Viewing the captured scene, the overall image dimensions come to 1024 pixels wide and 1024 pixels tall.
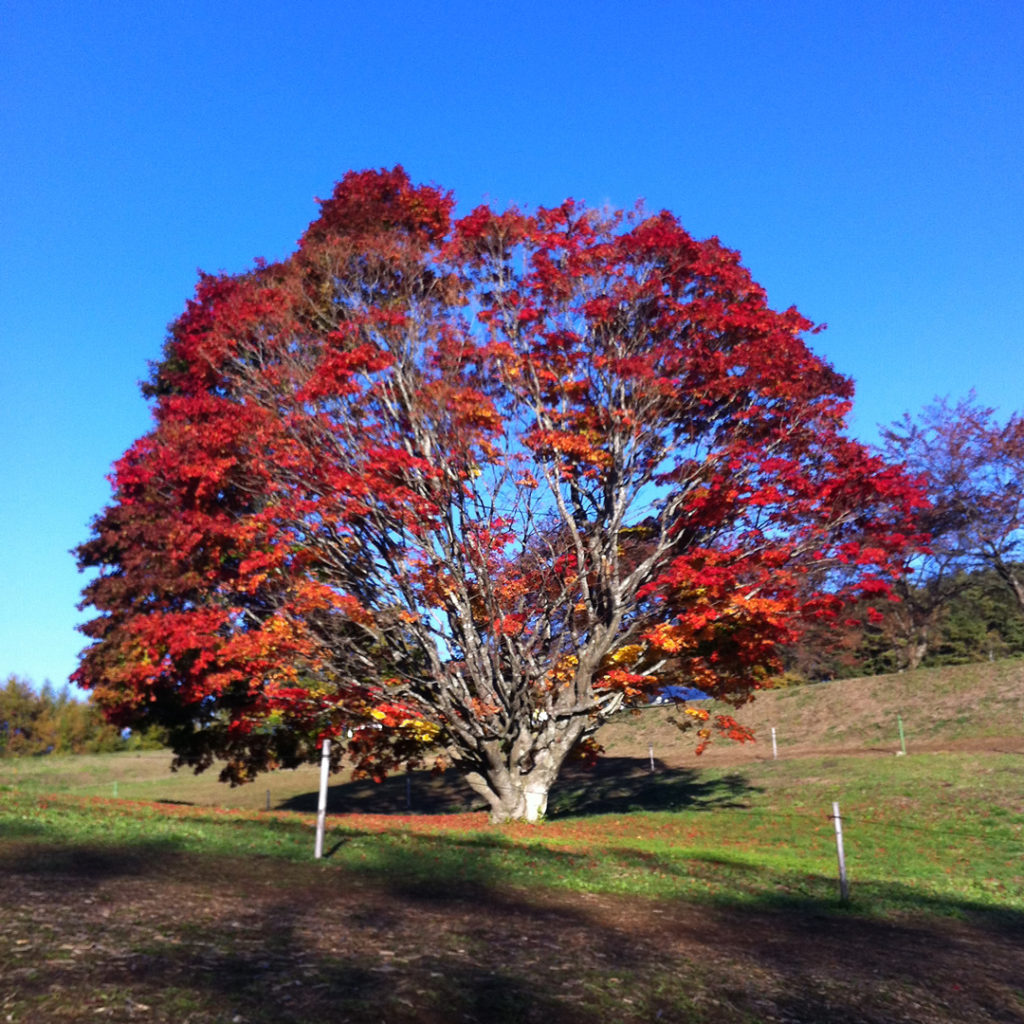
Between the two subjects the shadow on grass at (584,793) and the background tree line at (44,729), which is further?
the background tree line at (44,729)

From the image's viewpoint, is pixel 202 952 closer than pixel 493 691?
Yes

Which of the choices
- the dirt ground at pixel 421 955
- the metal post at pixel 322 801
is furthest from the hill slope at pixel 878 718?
the metal post at pixel 322 801

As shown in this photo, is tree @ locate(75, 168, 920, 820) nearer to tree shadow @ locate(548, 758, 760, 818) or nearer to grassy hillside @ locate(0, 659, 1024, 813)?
tree shadow @ locate(548, 758, 760, 818)

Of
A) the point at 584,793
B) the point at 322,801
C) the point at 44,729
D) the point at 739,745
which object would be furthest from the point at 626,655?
the point at 44,729

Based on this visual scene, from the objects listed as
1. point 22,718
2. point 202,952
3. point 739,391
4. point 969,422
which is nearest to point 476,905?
point 202,952

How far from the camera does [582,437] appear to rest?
16625mm

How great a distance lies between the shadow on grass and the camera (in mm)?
26562

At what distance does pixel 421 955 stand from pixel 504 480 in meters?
10.4

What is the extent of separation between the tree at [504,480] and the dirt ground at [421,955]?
25.6 feet

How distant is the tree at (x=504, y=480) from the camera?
660 inches

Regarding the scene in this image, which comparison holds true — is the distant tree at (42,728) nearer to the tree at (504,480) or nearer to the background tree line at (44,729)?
Answer: the background tree line at (44,729)

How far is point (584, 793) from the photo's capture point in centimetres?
3141

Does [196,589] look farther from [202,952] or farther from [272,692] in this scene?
[202,952]

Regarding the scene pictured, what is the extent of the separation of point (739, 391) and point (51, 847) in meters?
13.3
